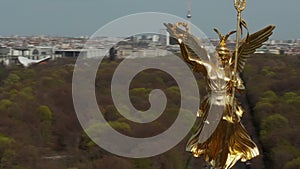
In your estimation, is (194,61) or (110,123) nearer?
(194,61)

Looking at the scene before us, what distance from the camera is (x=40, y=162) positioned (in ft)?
53.3

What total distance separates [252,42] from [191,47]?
0.55 meters

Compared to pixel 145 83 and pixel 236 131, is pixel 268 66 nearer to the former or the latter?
pixel 145 83

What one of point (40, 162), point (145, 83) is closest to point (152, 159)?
point (40, 162)

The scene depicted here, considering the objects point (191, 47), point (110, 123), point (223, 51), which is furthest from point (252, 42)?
point (110, 123)

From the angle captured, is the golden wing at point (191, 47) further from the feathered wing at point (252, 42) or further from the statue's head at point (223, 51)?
the feathered wing at point (252, 42)

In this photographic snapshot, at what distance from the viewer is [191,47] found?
17.0ft

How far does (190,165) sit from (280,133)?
15.1 feet

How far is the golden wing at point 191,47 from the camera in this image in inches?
201

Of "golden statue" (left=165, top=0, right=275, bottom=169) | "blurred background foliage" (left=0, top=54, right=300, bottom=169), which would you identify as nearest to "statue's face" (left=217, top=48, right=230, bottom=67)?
"golden statue" (left=165, top=0, right=275, bottom=169)

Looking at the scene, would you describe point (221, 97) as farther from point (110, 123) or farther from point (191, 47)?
point (110, 123)

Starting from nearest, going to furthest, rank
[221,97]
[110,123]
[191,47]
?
1. [221,97]
2. [191,47]
3. [110,123]

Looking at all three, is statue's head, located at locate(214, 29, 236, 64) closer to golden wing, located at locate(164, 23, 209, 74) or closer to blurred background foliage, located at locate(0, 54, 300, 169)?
golden wing, located at locate(164, 23, 209, 74)

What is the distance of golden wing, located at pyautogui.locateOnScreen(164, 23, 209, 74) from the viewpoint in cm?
512
